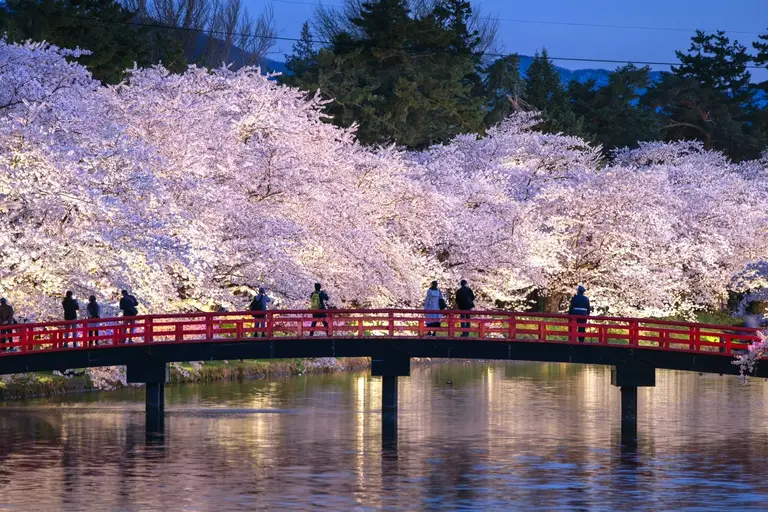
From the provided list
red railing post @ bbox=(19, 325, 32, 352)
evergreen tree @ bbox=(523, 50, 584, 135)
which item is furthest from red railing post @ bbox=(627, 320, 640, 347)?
evergreen tree @ bbox=(523, 50, 584, 135)

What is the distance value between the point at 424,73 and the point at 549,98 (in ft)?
85.0

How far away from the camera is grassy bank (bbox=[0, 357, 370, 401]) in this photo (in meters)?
46.4

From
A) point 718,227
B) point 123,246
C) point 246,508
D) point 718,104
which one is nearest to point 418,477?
point 246,508

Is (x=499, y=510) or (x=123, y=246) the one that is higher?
(x=123, y=246)

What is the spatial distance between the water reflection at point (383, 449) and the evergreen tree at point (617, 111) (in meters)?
58.5

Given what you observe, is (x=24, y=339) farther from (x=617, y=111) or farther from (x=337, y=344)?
(x=617, y=111)

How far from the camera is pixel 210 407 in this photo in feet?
148

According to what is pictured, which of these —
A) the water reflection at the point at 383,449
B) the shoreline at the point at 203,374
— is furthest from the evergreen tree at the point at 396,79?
the water reflection at the point at 383,449

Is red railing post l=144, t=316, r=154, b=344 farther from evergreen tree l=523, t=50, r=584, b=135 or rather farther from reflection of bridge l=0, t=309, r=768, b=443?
evergreen tree l=523, t=50, r=584, b=135

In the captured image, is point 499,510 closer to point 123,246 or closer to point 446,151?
point 123,246

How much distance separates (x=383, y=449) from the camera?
37.0 metres

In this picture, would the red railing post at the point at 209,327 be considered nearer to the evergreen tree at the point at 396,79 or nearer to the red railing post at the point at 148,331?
the red railing post at the point at 148,331

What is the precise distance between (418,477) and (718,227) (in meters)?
51.1

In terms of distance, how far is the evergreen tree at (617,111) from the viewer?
110125 millimetres
